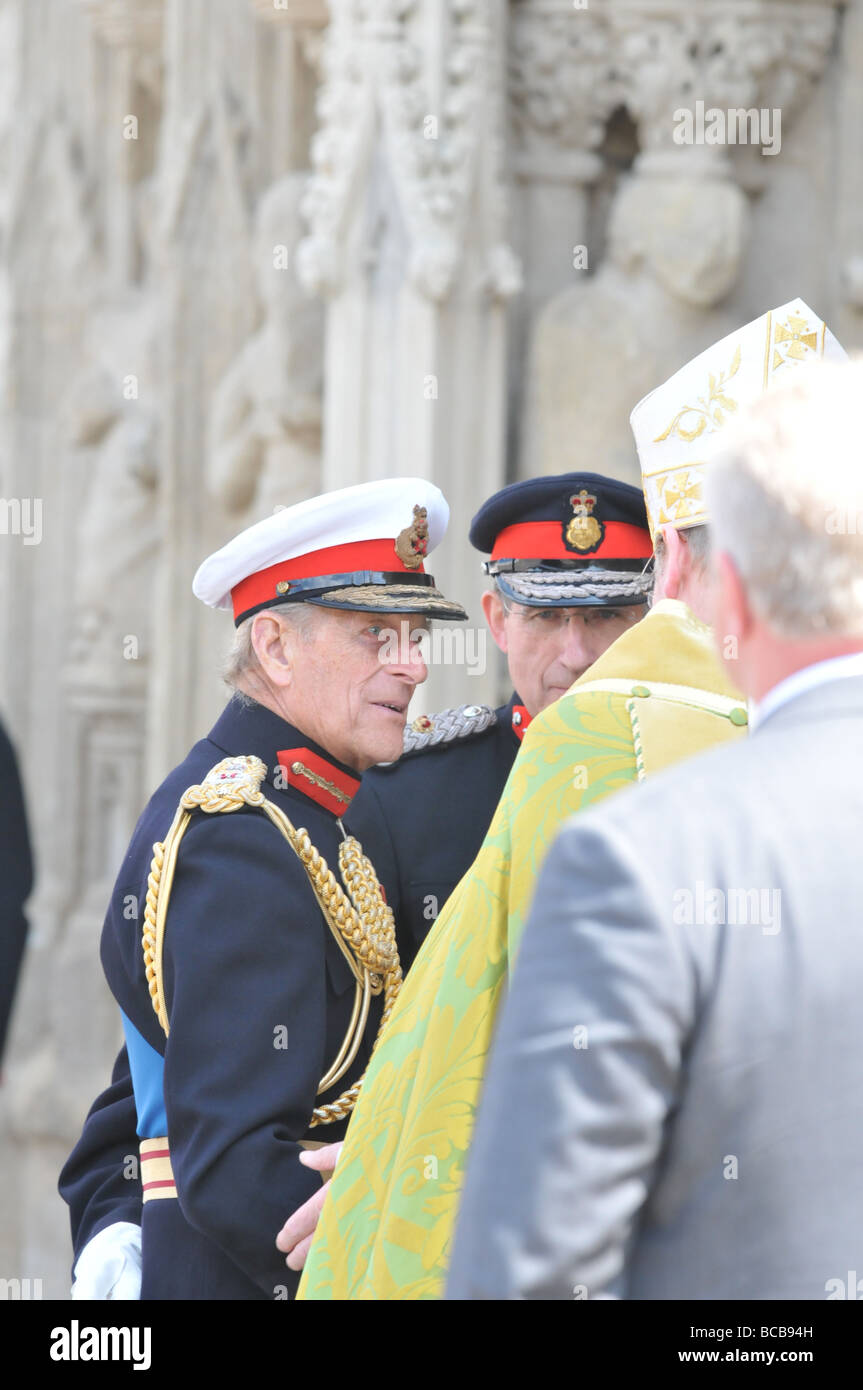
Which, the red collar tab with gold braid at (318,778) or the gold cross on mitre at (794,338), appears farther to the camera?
the red collar tab with gold braid at (318,778)

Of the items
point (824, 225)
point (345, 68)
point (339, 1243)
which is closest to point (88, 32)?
point (345, 68)

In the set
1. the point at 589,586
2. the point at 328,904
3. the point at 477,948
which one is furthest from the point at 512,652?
the point at 477,948

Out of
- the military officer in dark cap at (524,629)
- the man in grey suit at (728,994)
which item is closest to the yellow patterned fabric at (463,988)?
the man in grey suit at (728,994)

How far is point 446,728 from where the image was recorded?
304cm

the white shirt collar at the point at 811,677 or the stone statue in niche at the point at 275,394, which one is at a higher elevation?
the stone statue in niche at the point at 275,394

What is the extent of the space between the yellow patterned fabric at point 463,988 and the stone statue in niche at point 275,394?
15.4ft

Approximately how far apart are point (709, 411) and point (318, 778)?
605 millimetres

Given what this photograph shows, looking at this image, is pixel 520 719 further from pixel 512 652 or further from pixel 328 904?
pixel 328 904

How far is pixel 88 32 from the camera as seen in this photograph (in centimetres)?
845

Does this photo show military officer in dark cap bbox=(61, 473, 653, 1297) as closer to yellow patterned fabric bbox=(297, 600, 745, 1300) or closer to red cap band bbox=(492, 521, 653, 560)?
red cap band bbox=(492, 521, 653, 560)

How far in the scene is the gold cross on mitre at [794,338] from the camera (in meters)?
1.98

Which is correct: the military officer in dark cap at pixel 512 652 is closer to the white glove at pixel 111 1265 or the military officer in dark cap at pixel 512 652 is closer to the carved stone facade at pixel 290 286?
the white glove at pixel 111 1265
